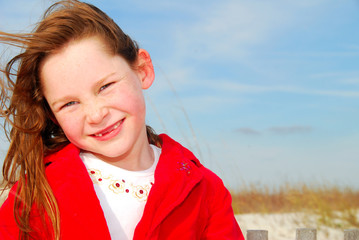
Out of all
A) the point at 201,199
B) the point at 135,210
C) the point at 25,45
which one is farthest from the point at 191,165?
the point at 25,45

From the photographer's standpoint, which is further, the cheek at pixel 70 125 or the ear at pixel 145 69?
the ear at pixel 145 69

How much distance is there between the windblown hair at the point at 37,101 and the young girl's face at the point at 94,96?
8 centimetres

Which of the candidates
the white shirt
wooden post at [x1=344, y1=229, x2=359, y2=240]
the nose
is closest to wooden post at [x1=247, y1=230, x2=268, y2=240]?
wooden post at [x1=344, y1=229, x2=359, y2=240]

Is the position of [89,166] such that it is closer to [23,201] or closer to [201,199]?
[23,201]

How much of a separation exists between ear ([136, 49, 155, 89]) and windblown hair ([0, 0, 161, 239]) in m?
0.04

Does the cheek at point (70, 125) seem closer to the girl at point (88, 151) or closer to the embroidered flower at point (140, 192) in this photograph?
the girl at point (88, 151)

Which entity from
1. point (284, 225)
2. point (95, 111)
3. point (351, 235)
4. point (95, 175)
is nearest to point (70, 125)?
point (95, 111)

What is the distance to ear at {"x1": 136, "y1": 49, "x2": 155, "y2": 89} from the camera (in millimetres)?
2646

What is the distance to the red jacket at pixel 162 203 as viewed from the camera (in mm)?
2309

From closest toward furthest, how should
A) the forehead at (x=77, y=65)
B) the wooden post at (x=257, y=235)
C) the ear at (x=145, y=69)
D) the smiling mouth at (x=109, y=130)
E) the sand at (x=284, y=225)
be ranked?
the forehead at (x=77, y=65) < the smiling mouth at (x=109, y=130) < the ear at (x=145, y=69) < the wooden post at (x=257, y=235) < the sand at (x=284, y=225)

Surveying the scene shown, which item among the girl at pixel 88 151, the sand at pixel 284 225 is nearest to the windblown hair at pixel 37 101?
the girl at pixel 88 151

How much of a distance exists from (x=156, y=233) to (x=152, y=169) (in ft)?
1.30

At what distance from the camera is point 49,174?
247 cm

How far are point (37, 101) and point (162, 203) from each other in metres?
0.91
